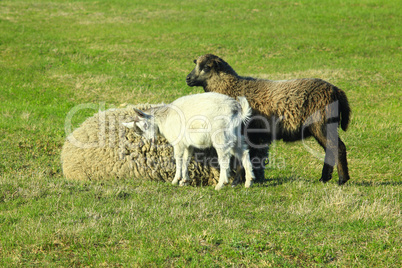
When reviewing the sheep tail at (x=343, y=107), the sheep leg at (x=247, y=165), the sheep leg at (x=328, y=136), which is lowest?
the sheep leg at (x=247, y=165)

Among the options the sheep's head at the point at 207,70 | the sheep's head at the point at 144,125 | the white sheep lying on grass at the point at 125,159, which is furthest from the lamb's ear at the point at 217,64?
the sheep's head at the point at 144,125

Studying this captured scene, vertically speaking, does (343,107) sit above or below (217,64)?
below

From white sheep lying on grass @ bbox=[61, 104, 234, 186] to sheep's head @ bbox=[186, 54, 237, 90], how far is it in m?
1.60

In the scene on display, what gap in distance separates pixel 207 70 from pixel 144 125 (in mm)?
2325

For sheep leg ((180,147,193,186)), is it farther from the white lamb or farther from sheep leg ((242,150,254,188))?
sheep leg ((242,150,254,188))

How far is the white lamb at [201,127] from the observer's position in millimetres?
6582

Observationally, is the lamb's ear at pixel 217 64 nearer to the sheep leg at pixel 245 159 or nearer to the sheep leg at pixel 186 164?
the sheep leg at pixel 186 164

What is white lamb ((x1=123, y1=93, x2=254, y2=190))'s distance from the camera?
6582mm

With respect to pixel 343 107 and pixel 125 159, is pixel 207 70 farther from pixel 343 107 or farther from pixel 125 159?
pixel 343 107

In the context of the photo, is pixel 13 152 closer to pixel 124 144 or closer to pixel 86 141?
pixel 86 141

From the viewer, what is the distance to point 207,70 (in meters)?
8.91

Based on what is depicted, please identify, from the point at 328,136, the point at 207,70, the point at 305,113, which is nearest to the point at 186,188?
the point at 305,113

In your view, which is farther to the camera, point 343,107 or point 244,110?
point 343,107

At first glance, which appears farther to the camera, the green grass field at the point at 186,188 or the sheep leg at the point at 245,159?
the sheep leg at the point at 245,159
